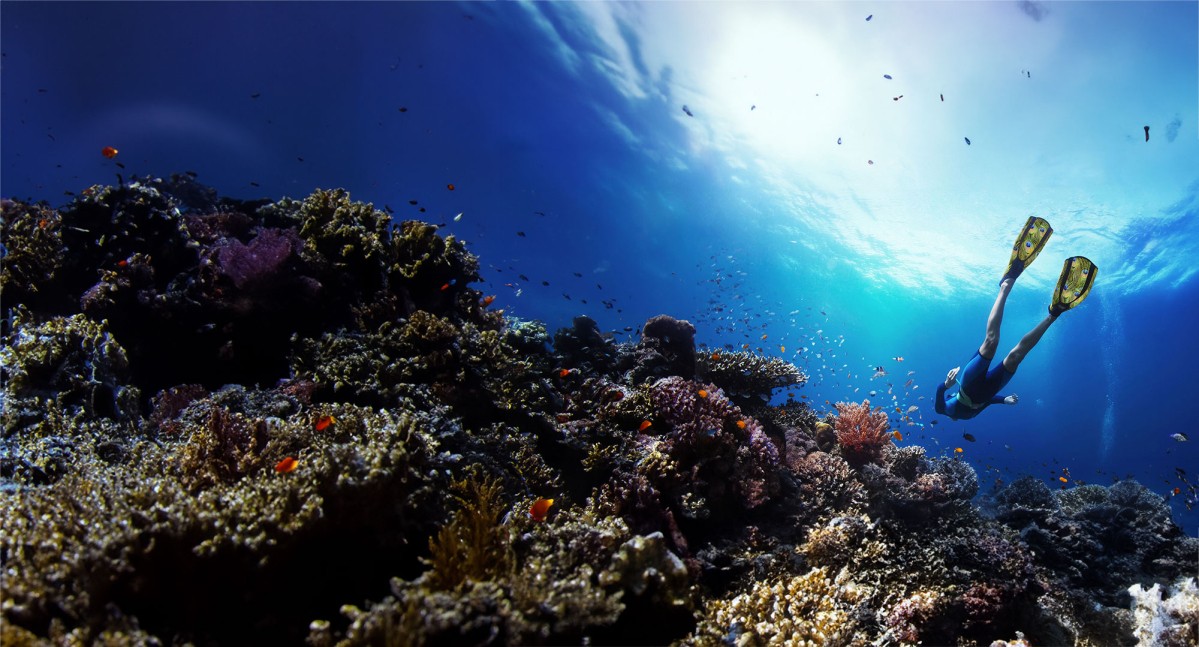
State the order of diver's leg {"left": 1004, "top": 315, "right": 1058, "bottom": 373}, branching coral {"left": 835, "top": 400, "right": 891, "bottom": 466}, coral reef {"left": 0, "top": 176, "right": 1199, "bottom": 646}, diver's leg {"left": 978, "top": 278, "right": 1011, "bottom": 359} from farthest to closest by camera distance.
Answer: diver's leg {"left": 978, "top": 278, "right": 1011, "bottom": 359}
diver's leg {"left": 1004, "top": 315, "right": 1058, "bottom": 373}
branching coral {"left": 835, "top": 400, "right": 891, "bottom": 466}
coral reef {"left": 0, "top": 176, "right": 1199, "bottom": 646}

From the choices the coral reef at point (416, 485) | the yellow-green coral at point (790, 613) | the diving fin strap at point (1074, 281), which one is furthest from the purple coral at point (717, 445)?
the diving fin strap at point (1074, 281)

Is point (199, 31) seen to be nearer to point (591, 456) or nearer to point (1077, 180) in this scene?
point (591, 456)

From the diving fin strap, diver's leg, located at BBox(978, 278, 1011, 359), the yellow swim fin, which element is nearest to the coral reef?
diver's leg, located at BBox(978, 278, 1011, 359)

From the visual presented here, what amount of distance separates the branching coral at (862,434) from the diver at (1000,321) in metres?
3.87

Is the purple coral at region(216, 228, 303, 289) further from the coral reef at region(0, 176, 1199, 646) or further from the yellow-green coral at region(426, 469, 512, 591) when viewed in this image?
the yellow-green coral at region(426, 469, 512, 591)

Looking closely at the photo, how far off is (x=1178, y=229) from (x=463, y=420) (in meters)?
46.3

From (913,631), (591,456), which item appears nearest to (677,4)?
(591,456)

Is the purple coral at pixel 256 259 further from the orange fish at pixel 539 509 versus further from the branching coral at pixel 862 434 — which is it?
the branching coral at pixel 862 434

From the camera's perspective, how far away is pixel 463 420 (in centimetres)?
560

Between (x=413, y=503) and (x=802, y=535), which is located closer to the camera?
(x=413, y=503)

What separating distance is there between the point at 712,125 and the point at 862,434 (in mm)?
28623

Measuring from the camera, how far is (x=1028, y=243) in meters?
10.7

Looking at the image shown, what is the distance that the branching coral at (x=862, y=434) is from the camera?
8.51 meters

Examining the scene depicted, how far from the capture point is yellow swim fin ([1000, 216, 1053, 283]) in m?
10.5
